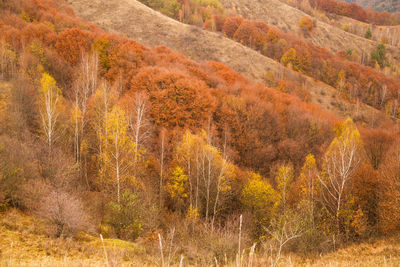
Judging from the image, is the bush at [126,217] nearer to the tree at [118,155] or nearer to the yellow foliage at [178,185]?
the tree at [118,155]

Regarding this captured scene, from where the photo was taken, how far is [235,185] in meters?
29.4

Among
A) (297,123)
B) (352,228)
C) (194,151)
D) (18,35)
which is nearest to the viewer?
(352,228)

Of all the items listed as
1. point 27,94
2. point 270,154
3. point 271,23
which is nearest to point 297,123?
point 270,154

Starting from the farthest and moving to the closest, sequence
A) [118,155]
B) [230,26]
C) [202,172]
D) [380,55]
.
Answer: [380,55] → [230,26] → [202,172] → [118,155]

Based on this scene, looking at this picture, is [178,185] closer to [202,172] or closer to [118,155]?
[202,172]

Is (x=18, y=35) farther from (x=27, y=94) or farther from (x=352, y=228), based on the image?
(x=352, y=228)

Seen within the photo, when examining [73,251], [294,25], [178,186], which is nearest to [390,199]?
[178,186]

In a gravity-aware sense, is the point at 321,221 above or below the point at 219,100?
below

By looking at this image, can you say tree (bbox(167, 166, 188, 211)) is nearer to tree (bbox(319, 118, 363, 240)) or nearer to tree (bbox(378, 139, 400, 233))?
tree (bbox(319, 118, 363, 240))

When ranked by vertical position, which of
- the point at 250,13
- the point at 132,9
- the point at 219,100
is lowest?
the point at 219,100

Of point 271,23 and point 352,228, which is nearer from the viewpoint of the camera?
point 352,228

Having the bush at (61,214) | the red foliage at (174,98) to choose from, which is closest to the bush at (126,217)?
the bush at (61,214)

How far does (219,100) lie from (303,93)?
45972 millimetres

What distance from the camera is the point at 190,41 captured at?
86.7 meters
